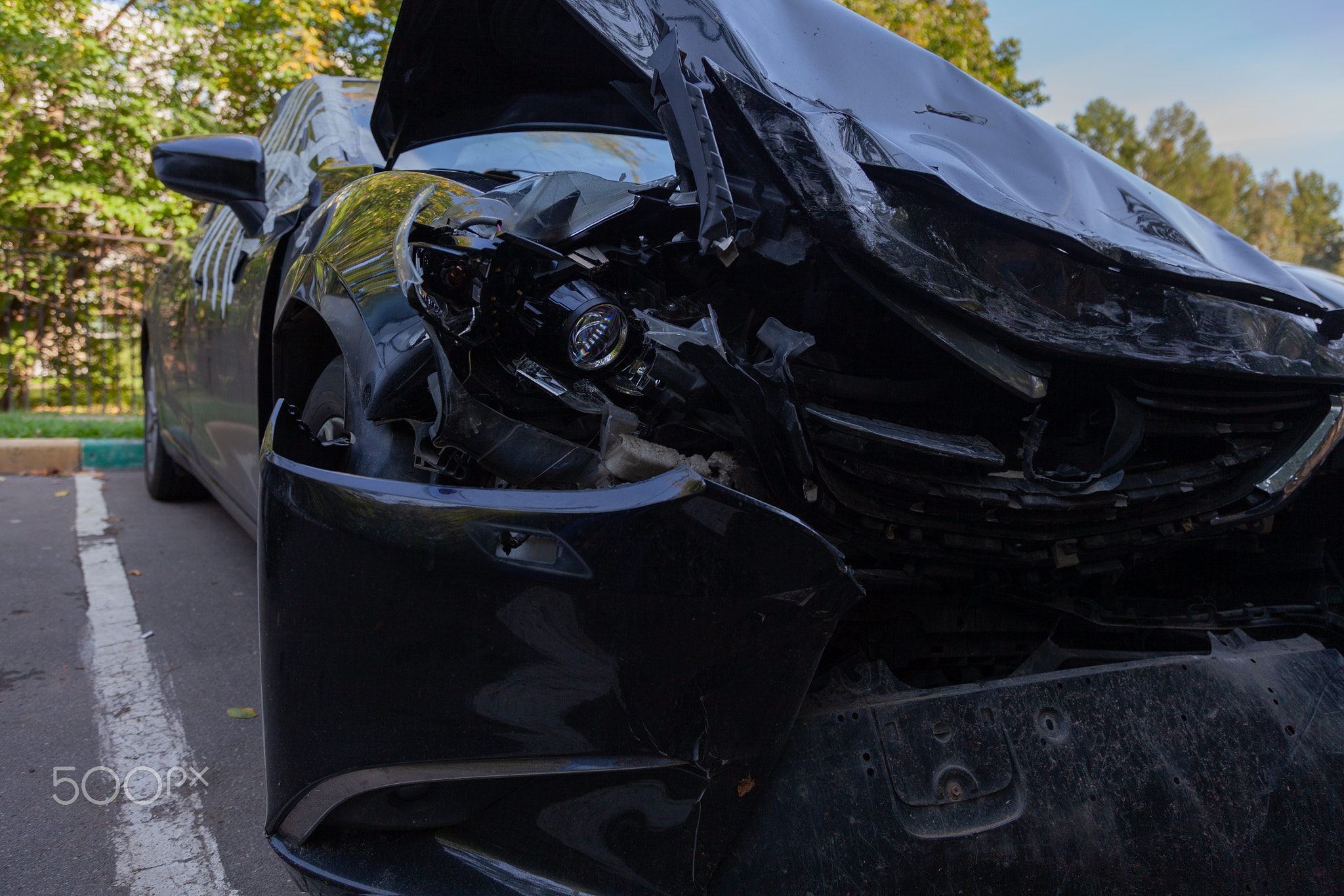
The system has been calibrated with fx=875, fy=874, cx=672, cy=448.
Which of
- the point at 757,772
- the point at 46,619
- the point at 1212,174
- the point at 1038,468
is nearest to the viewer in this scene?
the point at 757,772

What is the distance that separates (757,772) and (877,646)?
471 millimetres

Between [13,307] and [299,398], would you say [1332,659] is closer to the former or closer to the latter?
[299,398]

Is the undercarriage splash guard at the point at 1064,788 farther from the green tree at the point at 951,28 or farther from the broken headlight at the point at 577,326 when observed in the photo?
the green tree at the point at 951,28

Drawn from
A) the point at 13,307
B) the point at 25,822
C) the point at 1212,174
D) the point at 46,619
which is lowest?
the point at 13,307

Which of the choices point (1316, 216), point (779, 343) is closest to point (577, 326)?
point (779, 343)

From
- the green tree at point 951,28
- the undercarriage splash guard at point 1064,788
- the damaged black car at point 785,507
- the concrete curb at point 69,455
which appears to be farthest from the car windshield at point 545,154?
the green tree at point 951,28

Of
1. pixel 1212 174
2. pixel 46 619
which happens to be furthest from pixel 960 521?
pixel 1212 174

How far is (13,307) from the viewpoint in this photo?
9.59 meters

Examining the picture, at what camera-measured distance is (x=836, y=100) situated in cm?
154

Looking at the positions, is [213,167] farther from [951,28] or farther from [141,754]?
[951,28]

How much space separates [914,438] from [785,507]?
0.77 feet


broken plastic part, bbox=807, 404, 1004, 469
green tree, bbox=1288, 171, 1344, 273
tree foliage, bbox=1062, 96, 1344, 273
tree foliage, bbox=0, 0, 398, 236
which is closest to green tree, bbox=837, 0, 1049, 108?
tree foliage, bbox=0, 0, 398, 236

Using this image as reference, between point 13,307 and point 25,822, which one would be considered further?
point 13,307

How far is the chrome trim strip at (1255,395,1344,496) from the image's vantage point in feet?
5.20
